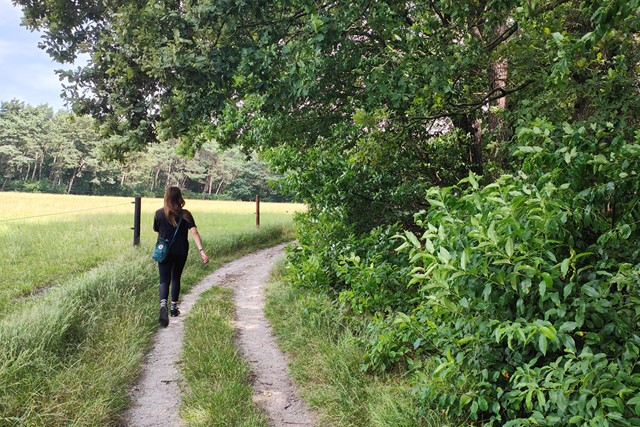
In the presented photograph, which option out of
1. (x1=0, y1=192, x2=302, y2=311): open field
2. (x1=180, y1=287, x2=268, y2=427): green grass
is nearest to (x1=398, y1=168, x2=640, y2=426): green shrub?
(x1=180, y1=287, x2=268, y2=427): green grass

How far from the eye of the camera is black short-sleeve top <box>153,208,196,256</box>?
19.3 feet

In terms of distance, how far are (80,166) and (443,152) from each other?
2632 inches

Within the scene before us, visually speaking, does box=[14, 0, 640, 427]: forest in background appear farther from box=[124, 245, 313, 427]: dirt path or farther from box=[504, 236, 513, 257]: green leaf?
box=[124, 245, 313, 427]: dirt path

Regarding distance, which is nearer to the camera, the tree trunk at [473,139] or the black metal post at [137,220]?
the tree trunk at [473,139]

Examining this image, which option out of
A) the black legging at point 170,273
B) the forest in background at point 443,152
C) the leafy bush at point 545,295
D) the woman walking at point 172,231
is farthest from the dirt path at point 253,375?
the leafy bush at point 545,295

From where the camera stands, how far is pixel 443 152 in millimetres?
7348

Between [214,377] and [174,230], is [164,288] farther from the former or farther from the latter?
Answer: [214,377]

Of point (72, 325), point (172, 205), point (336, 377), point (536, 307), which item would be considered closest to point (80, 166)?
point (172, 205)

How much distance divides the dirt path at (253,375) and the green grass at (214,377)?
14 centimetres

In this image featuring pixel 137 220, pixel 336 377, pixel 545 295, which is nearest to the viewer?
pixel 545 295

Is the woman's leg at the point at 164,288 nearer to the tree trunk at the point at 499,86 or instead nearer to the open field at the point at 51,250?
the open field at the point at 51,250

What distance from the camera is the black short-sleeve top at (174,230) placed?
19.3ft

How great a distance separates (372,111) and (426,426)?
392 cm

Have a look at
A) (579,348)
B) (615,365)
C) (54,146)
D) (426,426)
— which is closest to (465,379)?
(426,426)
